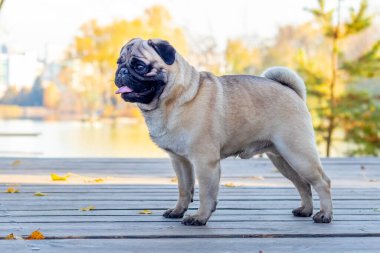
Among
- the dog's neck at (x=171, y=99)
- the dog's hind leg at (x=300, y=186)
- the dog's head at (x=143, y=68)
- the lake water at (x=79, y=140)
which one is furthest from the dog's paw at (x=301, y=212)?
the lake water at (x=79, y=140)

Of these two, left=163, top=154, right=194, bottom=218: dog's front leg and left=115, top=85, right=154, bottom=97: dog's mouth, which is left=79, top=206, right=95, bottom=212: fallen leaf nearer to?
left=163, top=154, right=194, bottom=218: dog's front leg

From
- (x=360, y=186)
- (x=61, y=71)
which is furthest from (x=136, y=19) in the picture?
(x=360, y=186)

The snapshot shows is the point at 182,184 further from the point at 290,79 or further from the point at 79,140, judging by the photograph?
the point at 79,140

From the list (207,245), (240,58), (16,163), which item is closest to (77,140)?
(240,58)

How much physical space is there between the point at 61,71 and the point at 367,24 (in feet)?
22.9

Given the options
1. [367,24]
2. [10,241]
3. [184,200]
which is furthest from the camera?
[367,24]

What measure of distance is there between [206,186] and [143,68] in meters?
0.66

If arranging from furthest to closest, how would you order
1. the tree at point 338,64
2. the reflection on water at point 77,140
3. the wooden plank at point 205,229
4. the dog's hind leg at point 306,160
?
the tree at point 338,64 → the reflection on water at point 77,140 → the dog's hind leg at point 306,160 → the wooden plank at point 205,229

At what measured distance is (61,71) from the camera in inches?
562

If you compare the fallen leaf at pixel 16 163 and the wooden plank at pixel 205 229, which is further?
the fallen leaf at pixel 16 163

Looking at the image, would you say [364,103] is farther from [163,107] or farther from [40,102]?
[163,107]

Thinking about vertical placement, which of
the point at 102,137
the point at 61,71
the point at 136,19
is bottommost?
the point at 102,137

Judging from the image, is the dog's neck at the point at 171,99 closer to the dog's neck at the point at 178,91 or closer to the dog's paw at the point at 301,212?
the dog's neck at the point at 178,91

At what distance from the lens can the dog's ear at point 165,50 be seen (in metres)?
2.92
